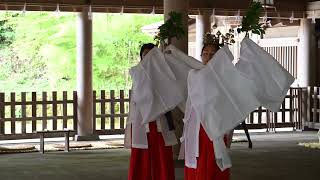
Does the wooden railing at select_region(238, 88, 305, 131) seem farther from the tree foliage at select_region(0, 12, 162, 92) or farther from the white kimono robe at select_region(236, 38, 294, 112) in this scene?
the white kimono robe at select_region(236, 38, 294, 112)

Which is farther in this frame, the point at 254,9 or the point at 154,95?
the point at 154,95

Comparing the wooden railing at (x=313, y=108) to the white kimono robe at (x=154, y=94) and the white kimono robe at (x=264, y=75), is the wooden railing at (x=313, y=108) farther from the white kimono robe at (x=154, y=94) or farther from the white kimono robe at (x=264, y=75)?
the white kimono robe at (x=264, y=75)

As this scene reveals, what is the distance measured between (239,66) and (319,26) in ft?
31.2

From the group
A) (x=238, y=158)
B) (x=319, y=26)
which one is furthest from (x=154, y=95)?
(x=319, y=26)

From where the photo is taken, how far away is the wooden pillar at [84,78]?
35.5 feet

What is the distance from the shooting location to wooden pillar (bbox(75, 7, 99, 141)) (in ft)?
35.5

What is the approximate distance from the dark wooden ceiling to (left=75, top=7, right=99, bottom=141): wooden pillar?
0.29m

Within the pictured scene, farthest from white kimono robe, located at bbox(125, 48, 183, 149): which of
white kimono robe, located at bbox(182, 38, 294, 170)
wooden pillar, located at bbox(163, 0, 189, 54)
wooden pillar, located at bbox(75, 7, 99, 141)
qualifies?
wooden pillar, located at bbox(75, 7, 99, 141)

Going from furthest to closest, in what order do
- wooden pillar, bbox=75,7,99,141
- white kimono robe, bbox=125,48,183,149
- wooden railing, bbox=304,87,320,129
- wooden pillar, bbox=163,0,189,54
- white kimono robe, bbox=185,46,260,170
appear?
wooden railing, bbox=304,87,320,129 → wooden pillar, bbox=75,7,99,141 → wooden pillar, bbox=163,0,189,54 → white kimono robe, bbox=125,48,183,149 → white kimono robe, bbox=185,46,260,170

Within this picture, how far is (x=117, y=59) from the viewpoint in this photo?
16359 millimetres

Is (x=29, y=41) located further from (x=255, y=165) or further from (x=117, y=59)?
(x=255, y=165)

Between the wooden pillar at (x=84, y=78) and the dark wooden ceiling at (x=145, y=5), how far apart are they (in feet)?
0.97

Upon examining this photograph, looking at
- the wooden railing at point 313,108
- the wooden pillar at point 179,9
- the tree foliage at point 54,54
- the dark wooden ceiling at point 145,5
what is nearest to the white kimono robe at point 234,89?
the wooden pillar at point 179,9

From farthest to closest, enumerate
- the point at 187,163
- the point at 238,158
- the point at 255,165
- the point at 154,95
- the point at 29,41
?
the point at 29,41 → the point at 238,158 → the point at 255,165 → the point at 154,95 → the point at 187,163
